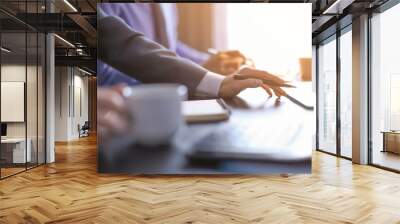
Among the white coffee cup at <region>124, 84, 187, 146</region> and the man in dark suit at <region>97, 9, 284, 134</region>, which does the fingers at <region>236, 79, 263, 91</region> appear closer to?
the man in dark suit at <region>97, 9, 284, 134</region>

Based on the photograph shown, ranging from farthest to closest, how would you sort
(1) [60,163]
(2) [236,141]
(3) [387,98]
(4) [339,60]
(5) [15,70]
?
(4) [339,60]
(1) [60,163]
(3) [387,98]
(5) [15,70]
(2) [236,141]

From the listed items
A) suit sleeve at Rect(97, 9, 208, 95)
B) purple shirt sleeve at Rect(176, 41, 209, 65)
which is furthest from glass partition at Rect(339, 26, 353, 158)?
suit sleeve at Rect(97, 9, 208, 95)

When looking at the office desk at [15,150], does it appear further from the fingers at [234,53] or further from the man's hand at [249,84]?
the fingers at [234,53]

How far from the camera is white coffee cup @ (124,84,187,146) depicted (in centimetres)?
602

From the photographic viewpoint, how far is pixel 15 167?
6781mm

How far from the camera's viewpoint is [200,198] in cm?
465

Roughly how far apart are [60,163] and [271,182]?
185 inches

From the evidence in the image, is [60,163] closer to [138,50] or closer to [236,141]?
[138,50]

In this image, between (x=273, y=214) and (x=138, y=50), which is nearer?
(x=273, y=214)

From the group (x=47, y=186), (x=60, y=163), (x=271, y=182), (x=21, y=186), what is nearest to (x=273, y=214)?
(x=271, y=182)

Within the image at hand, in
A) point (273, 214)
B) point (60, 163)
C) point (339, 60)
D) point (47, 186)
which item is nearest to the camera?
point (273, 214)

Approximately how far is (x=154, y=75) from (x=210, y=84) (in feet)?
3.03

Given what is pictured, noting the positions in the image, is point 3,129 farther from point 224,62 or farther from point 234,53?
point 234,53

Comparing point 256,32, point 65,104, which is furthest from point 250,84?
point 65,104
